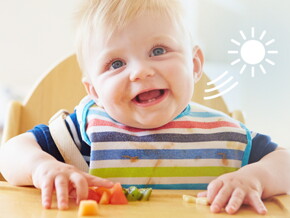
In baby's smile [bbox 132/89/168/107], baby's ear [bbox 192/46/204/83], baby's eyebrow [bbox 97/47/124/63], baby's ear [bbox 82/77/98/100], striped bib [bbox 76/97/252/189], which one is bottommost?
striped bib [bbox 76/97/252/189]

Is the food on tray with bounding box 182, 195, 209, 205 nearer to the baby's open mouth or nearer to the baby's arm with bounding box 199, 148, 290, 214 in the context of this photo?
the baby's arm with bounding box 199, 148, 290, 214

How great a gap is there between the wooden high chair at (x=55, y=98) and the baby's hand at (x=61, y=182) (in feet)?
1.41

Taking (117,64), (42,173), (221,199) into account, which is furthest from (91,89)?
(221,199)

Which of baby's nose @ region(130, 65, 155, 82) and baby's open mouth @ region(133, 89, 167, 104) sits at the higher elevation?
baby's nose @ region(130, 65, 155, 82)

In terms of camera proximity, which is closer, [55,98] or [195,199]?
[195,199]

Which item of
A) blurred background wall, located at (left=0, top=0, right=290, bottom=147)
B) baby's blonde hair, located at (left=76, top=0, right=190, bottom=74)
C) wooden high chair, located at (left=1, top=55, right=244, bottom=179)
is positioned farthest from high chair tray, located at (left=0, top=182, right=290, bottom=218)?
wooden high chair, located at (left=1, top=55, right=244, bottom=179)

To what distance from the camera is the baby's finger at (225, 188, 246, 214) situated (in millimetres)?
526

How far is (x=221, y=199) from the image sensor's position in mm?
556

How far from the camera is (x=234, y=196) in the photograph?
55 centimetres

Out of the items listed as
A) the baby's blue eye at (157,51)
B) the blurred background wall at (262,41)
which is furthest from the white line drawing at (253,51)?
the baby's blue eye at (157,51)

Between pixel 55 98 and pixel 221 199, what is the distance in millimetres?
616

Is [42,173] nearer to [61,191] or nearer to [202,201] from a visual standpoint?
[61,191]

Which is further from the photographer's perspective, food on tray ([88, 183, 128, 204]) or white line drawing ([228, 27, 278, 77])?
white line drawing ([228, 27, 278, 77])

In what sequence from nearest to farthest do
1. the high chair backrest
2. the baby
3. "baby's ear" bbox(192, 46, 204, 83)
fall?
the baby, "baby's ear" bbox(192, 46, 204, 83), the high chair backrest
